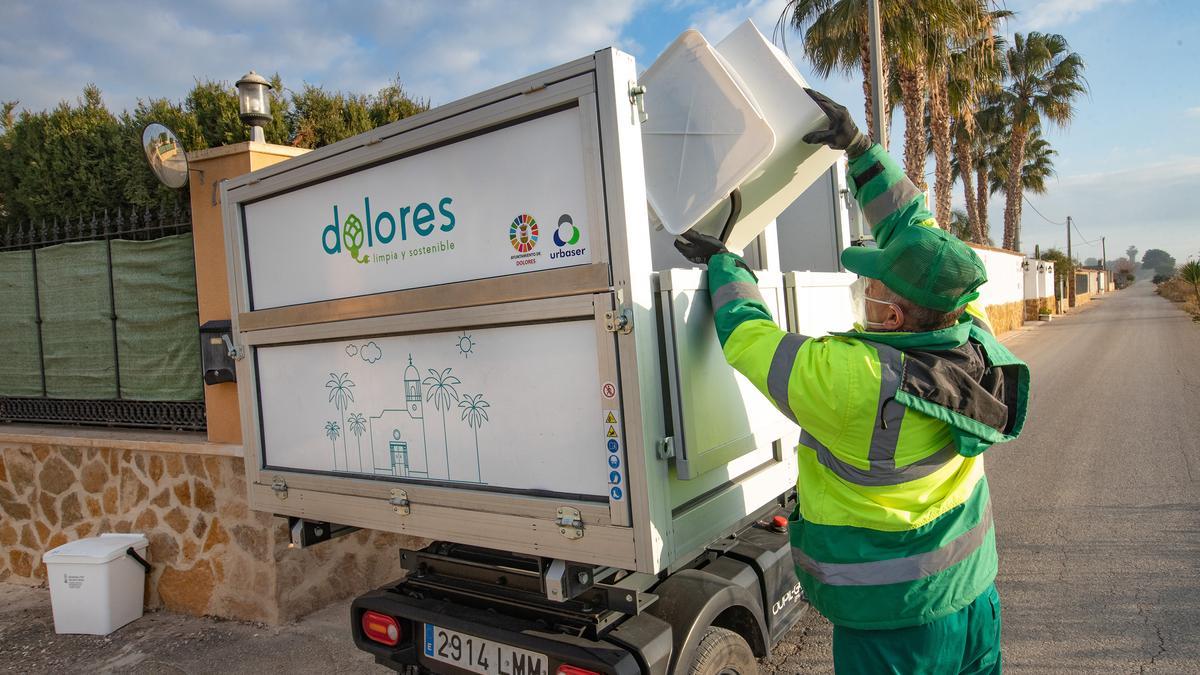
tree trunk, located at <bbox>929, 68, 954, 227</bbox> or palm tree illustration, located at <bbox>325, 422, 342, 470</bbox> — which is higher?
tree trunk, located at <bbox>929, 68, 954, 227</bbox>

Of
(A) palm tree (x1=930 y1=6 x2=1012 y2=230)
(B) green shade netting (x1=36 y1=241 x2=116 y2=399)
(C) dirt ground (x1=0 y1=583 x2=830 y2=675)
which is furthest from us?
(A) palm tree (x1=930 y1=6 x2=1012 y2=230)

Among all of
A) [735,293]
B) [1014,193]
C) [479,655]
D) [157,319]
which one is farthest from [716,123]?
[1014,193]

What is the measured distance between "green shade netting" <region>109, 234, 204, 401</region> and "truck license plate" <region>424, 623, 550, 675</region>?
3406 mm

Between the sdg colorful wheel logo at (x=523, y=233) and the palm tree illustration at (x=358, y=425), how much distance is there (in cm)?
95

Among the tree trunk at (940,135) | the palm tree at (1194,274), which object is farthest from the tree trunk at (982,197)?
the tree trunk at (940,135)

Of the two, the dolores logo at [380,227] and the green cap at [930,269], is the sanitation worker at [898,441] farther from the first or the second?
the dolores logo at [380,227]

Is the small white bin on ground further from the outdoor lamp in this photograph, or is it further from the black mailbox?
the outdoor lamp

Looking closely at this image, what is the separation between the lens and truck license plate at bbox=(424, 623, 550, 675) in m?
2.22

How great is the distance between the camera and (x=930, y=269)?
1.99 meters

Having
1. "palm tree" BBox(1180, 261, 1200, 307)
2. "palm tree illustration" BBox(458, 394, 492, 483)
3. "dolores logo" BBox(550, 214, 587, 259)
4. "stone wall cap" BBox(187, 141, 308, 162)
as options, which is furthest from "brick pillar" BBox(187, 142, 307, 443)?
"palm tree" BBox(1180, 261, 1200, 307)

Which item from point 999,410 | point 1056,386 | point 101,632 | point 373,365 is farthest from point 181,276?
point 1056,386

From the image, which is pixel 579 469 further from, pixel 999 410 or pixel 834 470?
pixel 999 410

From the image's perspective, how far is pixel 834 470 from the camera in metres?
2.12

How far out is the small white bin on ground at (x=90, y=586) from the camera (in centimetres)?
465
